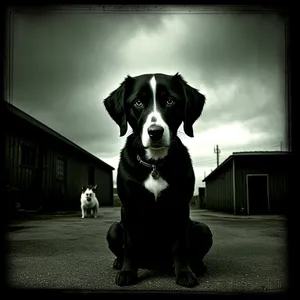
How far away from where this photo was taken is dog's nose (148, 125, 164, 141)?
2543 mm

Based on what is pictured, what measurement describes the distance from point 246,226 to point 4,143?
306cm

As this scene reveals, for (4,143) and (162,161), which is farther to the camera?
(162,161)

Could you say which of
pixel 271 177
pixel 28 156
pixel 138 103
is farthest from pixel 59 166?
pixel 271 177

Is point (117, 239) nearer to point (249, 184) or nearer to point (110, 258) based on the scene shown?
point (110, 258)

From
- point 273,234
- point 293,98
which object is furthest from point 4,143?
point 273,234

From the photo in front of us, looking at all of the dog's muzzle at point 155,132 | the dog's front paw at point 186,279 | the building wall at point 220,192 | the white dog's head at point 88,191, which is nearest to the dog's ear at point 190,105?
the dog's muzzle at point 155,132

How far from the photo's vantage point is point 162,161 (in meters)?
2.90

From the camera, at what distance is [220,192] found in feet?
14.1

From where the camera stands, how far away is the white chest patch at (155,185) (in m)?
2.80

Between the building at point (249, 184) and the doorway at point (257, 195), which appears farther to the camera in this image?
the doorway at point (257, 195)

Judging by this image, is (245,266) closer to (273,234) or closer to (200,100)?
(273,234)

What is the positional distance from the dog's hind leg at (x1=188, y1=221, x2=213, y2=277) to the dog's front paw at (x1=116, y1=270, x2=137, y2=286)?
0.51 m

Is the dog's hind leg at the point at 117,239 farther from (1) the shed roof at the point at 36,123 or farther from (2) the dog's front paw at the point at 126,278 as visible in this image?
(1) the shed roof at the point at 36,123

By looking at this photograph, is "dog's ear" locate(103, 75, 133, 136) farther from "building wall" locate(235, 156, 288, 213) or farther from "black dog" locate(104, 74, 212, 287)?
"building wall" locate(235, 156, 288, 213)
